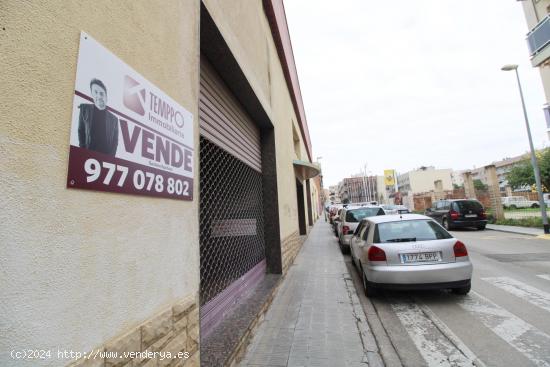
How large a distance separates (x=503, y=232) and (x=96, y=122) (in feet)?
56.5

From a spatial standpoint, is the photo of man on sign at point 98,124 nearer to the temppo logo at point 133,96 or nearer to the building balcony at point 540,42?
the temppo logo at point 133,96

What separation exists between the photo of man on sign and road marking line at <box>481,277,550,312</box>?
235 inches

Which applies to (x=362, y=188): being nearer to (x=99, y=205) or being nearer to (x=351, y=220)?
(x=351, y=220)

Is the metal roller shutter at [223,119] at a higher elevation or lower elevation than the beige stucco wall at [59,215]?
higher

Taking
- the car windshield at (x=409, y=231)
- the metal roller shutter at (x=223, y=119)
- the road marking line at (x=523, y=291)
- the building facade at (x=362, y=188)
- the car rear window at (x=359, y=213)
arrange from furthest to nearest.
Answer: the building facade at (x=362, y=188)
the car rear window at (x=359, y=213)
the car windshield at (x=409, y=231)
the road marking line at (x=523, y=291)
the metal roller shutter at (x=223, y=119)

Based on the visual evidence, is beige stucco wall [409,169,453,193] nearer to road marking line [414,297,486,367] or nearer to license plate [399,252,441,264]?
license plate [399,252,441,264]

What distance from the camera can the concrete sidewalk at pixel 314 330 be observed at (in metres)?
2.96

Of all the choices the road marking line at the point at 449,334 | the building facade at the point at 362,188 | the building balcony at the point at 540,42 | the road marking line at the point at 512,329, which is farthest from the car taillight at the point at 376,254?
the building facade at the point at 362,188

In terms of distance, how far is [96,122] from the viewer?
1440 mm

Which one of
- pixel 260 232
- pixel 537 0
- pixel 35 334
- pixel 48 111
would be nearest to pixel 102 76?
pixel 48 111

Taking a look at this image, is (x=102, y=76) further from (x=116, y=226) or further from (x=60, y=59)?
(x=116, y=226)

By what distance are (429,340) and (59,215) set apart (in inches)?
160

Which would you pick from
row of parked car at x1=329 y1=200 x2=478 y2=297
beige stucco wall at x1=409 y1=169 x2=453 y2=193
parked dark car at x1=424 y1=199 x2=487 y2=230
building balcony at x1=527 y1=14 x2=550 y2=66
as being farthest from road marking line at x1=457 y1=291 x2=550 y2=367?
beige stucco wall at x1=409 y1=169 x2=453 y2=193

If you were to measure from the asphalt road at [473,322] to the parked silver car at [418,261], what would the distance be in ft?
1.20
